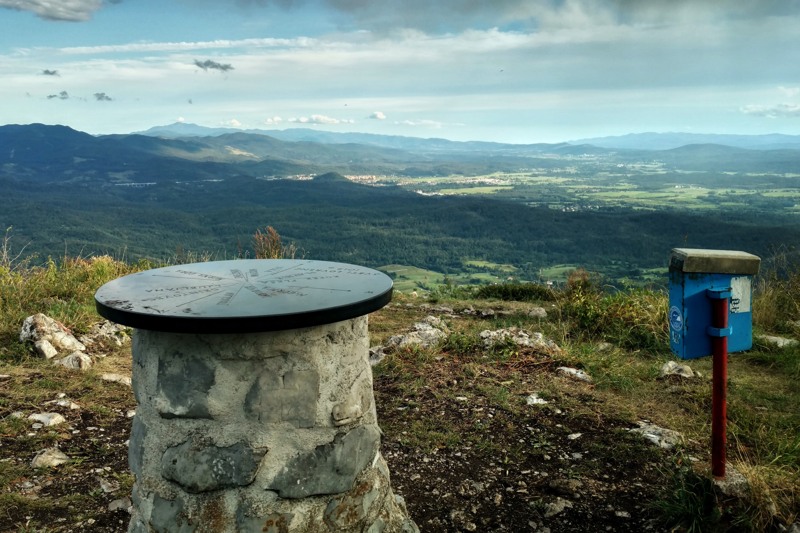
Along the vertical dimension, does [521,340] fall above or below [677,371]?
above

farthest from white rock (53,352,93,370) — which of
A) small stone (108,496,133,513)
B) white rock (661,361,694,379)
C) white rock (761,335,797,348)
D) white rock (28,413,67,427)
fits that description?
white rock (761,335,797,348)

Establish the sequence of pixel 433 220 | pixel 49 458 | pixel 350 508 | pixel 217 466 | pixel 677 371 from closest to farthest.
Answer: pixel 217 466 < pixel 350 508 < pixel 49 458 < pixel 677 371 < pixel 433 220

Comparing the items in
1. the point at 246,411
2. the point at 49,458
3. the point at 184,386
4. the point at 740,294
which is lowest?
the point at 49,458

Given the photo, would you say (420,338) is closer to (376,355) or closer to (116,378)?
(376,355)

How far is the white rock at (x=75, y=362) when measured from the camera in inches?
238

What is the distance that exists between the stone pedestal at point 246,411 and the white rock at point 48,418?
7.06ft

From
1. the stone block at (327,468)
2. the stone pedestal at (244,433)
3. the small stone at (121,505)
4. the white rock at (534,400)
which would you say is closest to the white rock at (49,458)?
the small stone at (121,505)

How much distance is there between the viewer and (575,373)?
19.7ft

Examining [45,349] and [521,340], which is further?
[521,340]

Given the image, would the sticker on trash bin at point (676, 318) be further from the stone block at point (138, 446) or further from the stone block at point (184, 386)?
the stone block at point (138, 446)

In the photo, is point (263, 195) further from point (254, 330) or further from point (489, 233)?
point (254, 330)

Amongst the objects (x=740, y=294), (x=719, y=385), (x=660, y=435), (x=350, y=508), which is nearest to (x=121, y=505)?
(x=350, y=508)

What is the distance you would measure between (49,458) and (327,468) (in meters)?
2.48

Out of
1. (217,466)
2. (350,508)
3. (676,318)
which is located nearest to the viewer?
(217,466)
